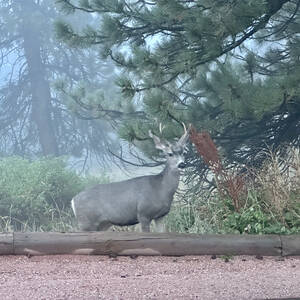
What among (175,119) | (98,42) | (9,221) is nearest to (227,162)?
(175,119)

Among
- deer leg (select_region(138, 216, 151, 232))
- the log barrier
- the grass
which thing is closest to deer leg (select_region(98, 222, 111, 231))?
deer leg (select_region(138, 216, 151, 232))

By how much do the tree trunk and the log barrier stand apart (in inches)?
255

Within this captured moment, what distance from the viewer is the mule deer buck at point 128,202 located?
1155 cm

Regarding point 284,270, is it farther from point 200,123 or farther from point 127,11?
point 127,11

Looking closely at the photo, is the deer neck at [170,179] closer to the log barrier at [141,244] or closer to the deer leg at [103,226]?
the deer leg at [103,226]

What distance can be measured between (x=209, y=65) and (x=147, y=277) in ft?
17.7

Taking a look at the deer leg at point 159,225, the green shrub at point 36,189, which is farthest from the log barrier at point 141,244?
the green shrub at point 36,189

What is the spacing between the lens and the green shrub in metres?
15.4

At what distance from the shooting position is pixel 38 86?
1653 centimetres

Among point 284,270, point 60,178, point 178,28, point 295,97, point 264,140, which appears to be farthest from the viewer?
point 60,178

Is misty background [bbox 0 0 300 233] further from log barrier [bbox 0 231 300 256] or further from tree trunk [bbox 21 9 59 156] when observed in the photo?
log barrier [bbox 0 231 300 256]

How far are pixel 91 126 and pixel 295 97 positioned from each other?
5076mm

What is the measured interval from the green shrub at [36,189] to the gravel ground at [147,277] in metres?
5.23

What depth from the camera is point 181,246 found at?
33.7ft
